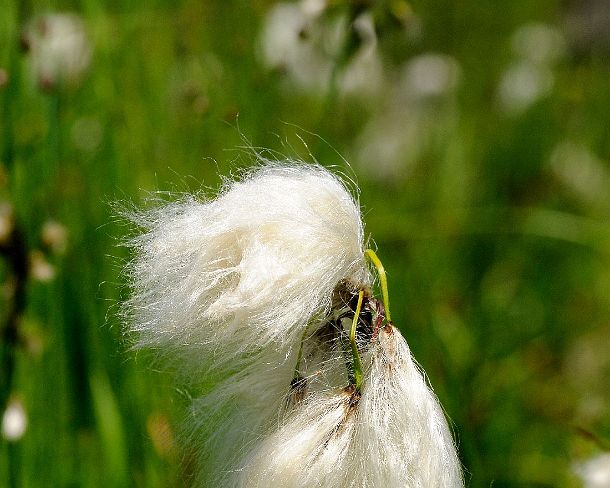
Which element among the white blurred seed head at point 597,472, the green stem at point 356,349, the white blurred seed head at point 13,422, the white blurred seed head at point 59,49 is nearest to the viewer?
the green stem at point 356,349

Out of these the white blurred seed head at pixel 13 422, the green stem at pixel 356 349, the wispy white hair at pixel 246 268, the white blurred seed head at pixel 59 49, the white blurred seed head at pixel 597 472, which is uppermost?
the wispy white hair at pixel 246 268

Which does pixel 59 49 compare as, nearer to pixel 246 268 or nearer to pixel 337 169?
pixel 337 169

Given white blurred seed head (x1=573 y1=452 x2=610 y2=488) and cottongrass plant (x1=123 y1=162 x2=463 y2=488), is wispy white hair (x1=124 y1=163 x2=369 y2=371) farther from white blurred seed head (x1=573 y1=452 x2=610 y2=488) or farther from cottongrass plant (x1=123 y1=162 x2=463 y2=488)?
white blurred seed head (x1=573 y1=452 x2=610 y2=488)

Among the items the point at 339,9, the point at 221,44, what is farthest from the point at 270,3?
the point at 339,9

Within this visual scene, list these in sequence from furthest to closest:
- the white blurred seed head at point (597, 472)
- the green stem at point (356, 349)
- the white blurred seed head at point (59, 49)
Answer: the white blurred seed head at point (59, 49)
the white blurred seed head at point (597, 472)
the green stem at point (356, 349)

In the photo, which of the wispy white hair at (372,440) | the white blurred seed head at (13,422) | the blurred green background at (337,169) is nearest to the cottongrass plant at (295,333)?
the wispy white hair at (372,440)

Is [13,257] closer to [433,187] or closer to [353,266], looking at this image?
[353,266]

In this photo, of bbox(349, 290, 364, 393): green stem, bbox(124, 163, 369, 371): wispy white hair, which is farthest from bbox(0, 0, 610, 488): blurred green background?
bbox(349, 290, 364, 393): green stem

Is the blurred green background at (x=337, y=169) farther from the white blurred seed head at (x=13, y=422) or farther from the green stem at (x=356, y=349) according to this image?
the green stem at (x=356, y=349)

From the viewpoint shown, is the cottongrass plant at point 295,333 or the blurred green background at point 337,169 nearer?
the cottongrass plant at point 295,333

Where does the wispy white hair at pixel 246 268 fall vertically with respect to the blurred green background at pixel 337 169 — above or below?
above
